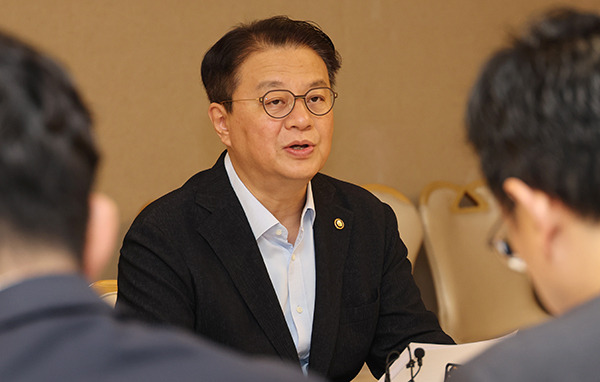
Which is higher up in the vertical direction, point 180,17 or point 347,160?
point 180,17

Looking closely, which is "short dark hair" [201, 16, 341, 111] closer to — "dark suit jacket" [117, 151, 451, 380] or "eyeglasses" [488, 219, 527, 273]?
"dark suit jacket" [117, 151, 451, 380]

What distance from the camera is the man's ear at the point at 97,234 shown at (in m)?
0.87

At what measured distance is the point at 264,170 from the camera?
2.20 meters

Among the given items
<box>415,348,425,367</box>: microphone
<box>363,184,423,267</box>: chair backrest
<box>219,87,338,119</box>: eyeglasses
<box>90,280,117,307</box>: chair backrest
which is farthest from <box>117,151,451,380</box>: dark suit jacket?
<box>363,184,423,267</box>: chair backrest

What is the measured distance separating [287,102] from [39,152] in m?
1.48

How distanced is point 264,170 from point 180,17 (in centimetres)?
124

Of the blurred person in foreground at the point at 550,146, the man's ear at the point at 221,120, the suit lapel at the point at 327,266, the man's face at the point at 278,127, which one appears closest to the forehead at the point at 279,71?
the man's face at the point at 278,127

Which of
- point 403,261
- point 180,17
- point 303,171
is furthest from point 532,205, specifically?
point 180,17

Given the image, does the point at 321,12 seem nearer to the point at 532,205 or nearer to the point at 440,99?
the point at 440,99

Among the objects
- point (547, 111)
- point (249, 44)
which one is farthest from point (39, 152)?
point (249, 44)

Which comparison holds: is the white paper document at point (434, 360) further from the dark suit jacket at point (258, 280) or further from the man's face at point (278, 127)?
the man's face at point (278, 127)

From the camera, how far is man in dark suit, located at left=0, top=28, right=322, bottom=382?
2.37 feet

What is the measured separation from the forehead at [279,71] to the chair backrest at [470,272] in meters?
1.40

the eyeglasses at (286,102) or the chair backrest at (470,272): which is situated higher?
the eyeglasses at (286,102)
